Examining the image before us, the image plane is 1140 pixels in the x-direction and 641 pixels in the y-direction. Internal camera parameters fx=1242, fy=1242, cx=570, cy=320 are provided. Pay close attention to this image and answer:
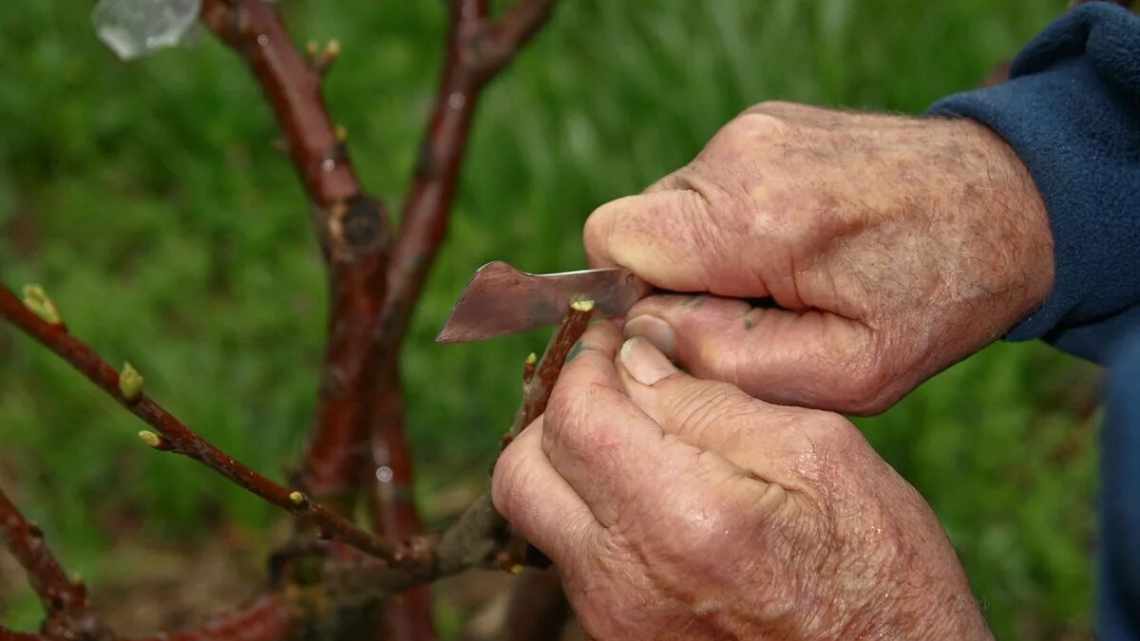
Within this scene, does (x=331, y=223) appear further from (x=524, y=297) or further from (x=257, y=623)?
(x=257, y=623)

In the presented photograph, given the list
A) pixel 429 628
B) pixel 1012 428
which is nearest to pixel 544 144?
pixel 1012 428

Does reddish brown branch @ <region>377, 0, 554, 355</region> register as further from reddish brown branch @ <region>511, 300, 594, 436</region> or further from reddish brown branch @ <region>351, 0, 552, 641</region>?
reddish brown branch @ <region>511, 300, 594, 436</region>

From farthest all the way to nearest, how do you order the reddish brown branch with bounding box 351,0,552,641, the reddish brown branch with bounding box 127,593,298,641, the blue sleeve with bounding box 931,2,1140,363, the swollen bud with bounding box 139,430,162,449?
1. the reddish brown branch with bounding box 351,0,552,641
2. the reddish brown branch with bounding box 127,593,298,641
3. the blue sleeve with bounding box 931,2,1140,363
4. the swollen bud with bounding box 139,430,162,449

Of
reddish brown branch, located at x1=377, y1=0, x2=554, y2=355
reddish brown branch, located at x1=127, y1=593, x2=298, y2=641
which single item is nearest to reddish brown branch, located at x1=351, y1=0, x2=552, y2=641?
reddish brown branch, located at x1=377, y1=0, x2=554, y2=355

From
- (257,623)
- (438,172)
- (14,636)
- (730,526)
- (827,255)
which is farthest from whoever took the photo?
(438,172)

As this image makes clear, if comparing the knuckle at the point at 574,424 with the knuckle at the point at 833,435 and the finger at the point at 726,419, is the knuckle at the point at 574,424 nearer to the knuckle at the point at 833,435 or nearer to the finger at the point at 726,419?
the finger at the point at 726,419

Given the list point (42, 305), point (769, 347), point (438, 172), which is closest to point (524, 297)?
point (769, 347)

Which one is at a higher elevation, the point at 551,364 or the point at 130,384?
the point at 130,384

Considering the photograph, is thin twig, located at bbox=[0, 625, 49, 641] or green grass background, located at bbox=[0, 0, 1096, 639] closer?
thin twig, located at bbox=[0, 625, 49, 641]
